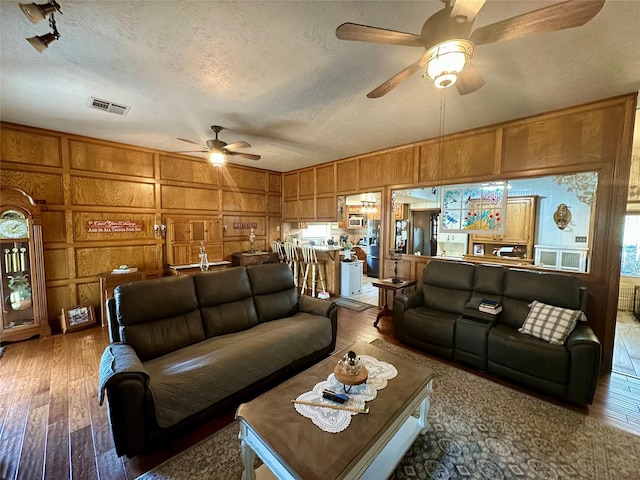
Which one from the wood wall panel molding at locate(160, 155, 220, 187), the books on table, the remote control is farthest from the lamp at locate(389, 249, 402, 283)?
the wood wall panel molding at locate(160, 155, 220, 187)

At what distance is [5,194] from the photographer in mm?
3182

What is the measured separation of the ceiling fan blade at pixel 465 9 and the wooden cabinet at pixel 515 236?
307 cm

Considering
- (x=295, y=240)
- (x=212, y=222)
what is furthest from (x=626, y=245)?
(x=212, y=222)

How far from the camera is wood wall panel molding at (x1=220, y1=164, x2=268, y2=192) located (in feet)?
18.3

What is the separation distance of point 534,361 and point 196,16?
Answer: 3.83 meters

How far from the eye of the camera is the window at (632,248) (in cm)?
457

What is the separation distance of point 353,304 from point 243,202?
3.32 meters

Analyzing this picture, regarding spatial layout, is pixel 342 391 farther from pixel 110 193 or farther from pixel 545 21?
pixel 110 193

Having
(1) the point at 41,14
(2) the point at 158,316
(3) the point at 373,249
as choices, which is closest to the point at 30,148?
(1) the point at 41,14

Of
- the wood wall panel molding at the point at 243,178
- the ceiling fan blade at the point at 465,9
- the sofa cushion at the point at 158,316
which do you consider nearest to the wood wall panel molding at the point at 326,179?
the wood wall panel molding at the point at 243,178

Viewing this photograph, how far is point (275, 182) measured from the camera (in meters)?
6.50

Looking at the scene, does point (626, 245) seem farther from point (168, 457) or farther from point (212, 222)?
point (212, 222)

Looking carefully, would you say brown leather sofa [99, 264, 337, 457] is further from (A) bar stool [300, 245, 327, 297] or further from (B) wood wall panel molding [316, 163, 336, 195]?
(B) wood wall panel molding [316, 163, 336, 195]

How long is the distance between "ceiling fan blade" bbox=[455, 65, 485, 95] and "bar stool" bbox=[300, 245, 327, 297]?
157 inches
